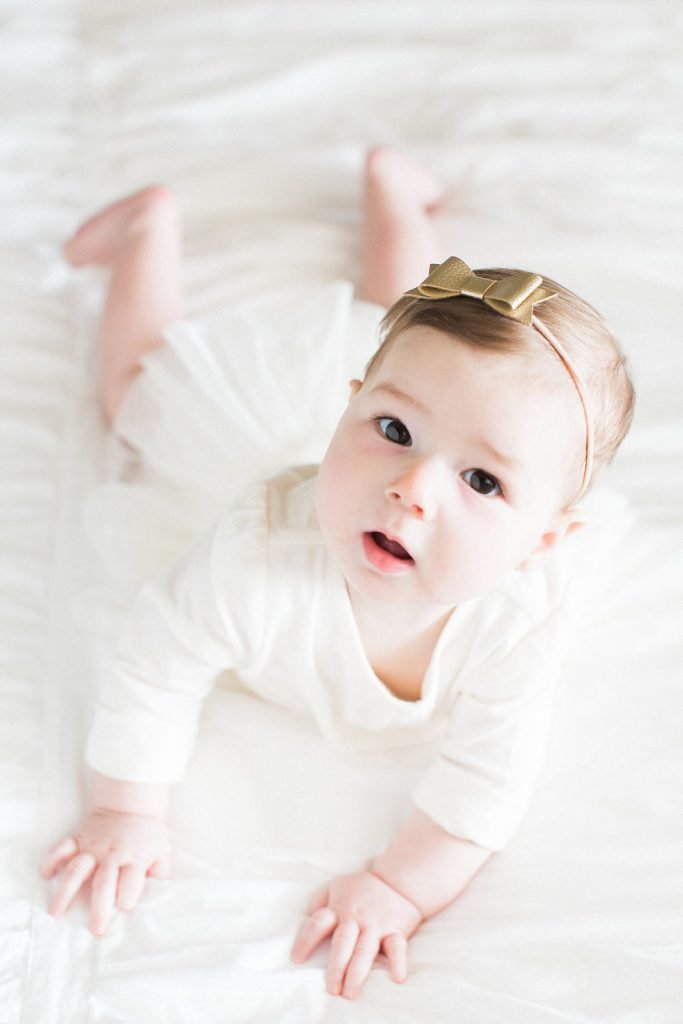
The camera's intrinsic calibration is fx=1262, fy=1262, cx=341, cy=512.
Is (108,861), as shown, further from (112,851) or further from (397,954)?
(397,954)

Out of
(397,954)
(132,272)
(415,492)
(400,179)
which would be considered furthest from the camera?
(400,179)

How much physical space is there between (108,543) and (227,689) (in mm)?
191

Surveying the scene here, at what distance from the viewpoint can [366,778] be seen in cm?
114

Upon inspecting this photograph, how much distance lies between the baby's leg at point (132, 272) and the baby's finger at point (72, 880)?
52 centimetres

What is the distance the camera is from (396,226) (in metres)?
1.49

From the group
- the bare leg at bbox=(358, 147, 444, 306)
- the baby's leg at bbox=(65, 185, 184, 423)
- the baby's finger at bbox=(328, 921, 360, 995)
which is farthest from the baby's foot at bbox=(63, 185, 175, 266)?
the baby's finger at bbox=(328, 921, 360, 995)

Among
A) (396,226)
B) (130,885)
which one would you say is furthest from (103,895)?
(396,226)

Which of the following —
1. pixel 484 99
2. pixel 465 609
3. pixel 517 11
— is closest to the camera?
pixel 465 609

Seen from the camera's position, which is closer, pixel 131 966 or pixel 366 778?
pixel 131 966

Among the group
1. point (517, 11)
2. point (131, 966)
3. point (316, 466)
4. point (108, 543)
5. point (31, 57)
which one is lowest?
point (131, 966)

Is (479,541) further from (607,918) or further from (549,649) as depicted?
(607,918)

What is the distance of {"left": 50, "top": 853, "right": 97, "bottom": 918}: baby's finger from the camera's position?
1.02 metres

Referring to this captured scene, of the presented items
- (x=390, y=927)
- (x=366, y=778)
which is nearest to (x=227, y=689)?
(x=366, y=778)

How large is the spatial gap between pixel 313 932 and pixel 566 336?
0.52 m
